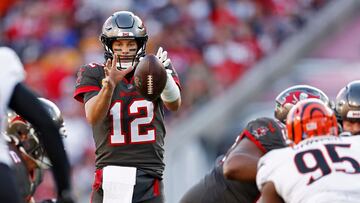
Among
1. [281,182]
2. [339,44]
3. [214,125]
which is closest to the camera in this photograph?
[281,182]

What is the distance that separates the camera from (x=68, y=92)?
13.4 meters

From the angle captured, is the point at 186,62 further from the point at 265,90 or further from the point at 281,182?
the point at 281,182

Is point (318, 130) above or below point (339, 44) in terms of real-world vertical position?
above

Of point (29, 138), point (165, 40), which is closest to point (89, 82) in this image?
point (29, 138)

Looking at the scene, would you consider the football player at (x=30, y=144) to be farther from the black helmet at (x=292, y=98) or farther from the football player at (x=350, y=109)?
the football player at (x=350, y=109)

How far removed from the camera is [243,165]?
5934mm

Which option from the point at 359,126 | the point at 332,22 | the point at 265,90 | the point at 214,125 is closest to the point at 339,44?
the point at 332,22

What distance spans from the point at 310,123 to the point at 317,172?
0.93 ft

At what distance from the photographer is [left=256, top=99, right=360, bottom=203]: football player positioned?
210 inches

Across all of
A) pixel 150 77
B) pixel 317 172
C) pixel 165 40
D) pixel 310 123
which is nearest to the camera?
pixel 317 172

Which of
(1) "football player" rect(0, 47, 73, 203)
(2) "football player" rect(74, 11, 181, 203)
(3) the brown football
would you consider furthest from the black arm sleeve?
(2) "football player" rect(74, 11, 181, 203)

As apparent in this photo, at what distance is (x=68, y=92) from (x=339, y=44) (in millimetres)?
3379

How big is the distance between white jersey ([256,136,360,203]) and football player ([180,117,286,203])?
0.45 metres

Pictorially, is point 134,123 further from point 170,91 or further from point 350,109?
point 350,109
